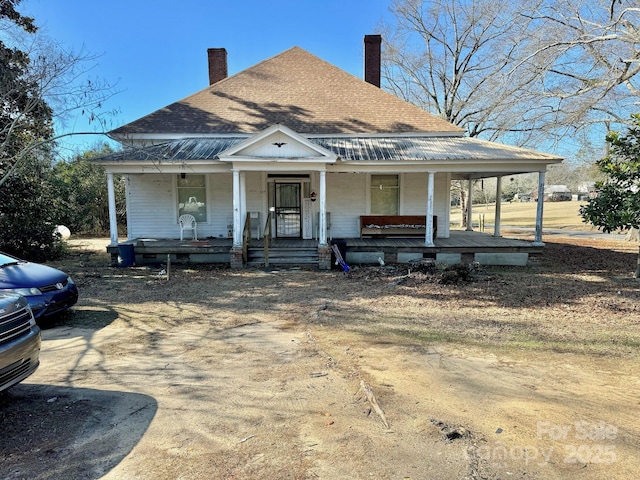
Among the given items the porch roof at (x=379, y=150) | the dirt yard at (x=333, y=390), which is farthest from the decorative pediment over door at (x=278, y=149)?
the dirt yard at (x=333, y=390)

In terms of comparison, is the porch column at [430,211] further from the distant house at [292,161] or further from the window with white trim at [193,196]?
the window with white trim at [193,196]

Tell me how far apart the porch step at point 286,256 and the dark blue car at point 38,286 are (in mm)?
5850

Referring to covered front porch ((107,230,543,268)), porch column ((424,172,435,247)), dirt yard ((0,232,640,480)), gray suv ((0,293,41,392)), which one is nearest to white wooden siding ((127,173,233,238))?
covered front porch ((107,230,543,268))

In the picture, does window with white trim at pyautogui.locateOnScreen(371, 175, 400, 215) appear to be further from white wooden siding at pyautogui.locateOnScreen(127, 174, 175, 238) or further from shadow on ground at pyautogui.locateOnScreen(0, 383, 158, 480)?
shadow on ground at pyautogui.locateOnScreen(0, 383, 158, 480)

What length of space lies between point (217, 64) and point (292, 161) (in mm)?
9162

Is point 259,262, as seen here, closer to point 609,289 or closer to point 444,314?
point 444,314

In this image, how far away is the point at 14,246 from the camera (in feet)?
43.3

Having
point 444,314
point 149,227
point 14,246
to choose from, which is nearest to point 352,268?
point 444,314

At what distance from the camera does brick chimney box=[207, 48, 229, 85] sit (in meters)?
17.7

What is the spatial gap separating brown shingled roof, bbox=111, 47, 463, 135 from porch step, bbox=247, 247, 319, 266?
4974 millimetres

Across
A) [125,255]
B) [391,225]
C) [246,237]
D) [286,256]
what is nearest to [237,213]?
[246,237]

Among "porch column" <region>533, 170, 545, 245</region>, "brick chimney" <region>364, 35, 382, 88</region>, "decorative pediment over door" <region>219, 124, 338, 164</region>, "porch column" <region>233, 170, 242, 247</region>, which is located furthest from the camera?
"brick chimney" <region>364, 35, 382, 88</region>

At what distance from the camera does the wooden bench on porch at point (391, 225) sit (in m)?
13.6

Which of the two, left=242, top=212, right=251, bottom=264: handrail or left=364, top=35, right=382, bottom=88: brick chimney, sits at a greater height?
left=364, top=35, right=382, bottom=88: brick chimney
